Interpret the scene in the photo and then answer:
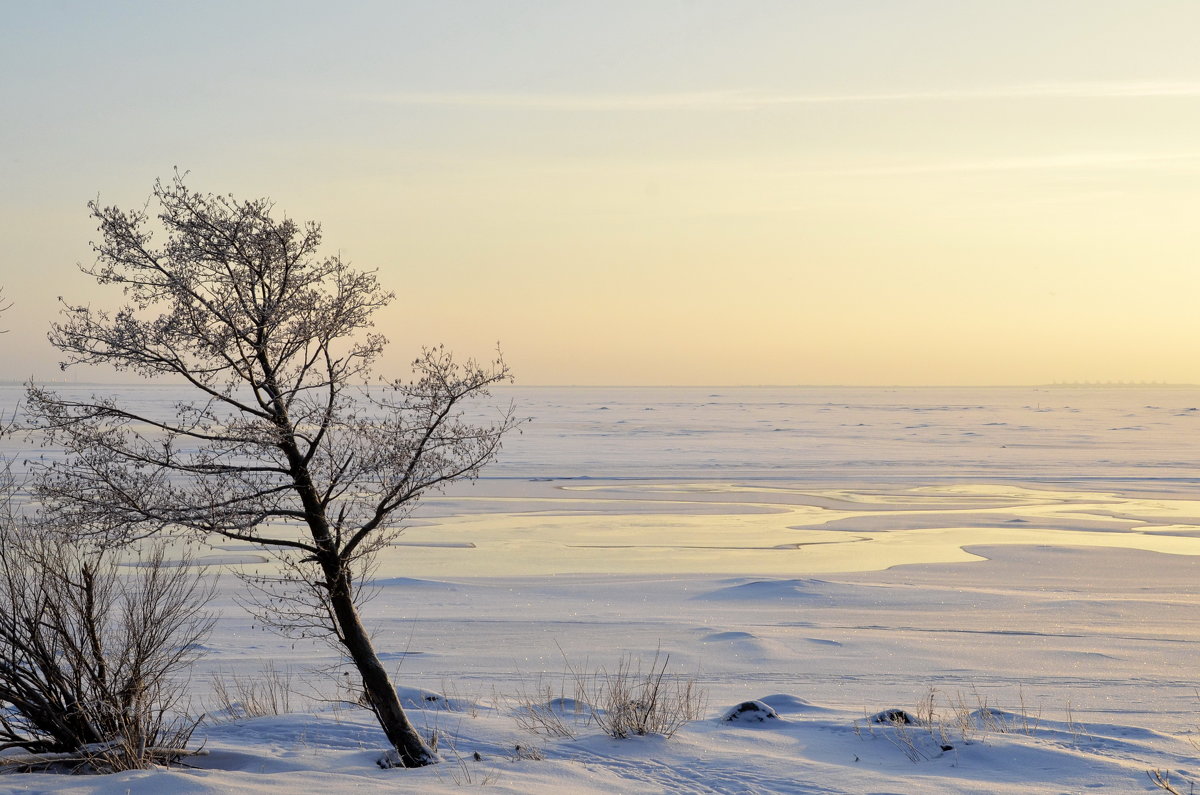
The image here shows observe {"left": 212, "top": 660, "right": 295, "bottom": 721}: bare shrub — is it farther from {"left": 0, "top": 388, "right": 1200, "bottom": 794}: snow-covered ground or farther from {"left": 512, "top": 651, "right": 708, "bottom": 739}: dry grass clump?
{"left": 512, "top": 651, "right": 708, "bottom": 739}: dry grass clump

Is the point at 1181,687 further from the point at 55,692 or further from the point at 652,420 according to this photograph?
the point at 652,420

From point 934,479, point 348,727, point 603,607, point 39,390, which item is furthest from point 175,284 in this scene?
point 934,479

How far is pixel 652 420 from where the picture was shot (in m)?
85.1

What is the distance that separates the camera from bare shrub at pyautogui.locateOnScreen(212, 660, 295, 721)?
31.0 ft

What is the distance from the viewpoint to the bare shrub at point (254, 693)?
9438mm

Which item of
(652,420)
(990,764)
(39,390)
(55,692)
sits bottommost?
(990,764)

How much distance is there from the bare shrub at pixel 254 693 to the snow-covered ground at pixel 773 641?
194mm

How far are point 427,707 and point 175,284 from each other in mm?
4587

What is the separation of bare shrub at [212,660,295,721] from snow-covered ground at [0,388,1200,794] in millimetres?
194

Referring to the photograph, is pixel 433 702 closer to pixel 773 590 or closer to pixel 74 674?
pixel 74 674

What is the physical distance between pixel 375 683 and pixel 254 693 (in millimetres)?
3540

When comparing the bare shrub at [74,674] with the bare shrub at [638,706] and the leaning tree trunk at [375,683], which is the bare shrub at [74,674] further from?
the bare shrub at [638,706]

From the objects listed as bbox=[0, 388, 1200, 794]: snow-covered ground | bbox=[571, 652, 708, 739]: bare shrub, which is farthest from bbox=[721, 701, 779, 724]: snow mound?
bbox=[571, 652, 708, 739]: bare shrub

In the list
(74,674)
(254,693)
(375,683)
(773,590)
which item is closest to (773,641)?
(773,590)
